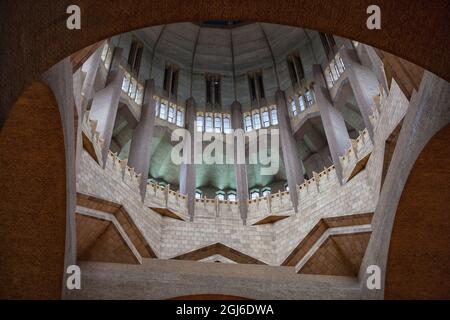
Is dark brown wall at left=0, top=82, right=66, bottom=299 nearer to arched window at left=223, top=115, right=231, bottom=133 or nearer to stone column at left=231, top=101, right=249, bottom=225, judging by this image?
stone column at left=231, top=101, right=249, bottom=225

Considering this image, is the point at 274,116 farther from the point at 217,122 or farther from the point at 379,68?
the point at 379,68

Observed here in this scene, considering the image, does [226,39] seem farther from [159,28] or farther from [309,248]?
[309,248]

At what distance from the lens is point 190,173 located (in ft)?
70.0

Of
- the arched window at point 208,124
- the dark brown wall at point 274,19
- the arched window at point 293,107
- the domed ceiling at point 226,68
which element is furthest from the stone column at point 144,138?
the dark brown wall at point 274,19

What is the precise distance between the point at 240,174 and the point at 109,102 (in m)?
6.59

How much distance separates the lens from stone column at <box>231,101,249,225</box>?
1995 cm

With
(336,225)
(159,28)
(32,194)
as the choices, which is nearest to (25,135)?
(32,194)

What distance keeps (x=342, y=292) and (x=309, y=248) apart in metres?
3.98

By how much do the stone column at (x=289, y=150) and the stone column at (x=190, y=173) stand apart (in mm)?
4051

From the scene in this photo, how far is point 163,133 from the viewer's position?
24.3 metres

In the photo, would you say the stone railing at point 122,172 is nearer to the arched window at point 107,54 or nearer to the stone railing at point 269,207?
the stone railing at point 269,207

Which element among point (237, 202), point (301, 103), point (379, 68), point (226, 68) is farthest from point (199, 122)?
point (379, 68)

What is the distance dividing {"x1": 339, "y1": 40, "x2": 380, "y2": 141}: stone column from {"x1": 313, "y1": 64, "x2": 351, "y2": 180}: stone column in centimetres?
178

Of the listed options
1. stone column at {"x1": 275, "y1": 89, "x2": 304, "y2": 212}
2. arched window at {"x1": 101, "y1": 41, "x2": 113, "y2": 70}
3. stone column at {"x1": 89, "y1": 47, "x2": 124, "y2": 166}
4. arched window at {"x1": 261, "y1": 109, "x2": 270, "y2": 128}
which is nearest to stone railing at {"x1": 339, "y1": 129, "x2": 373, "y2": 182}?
stone column at {"x1": 275, "y1": 89, "x2": 304, "y2": 212}
